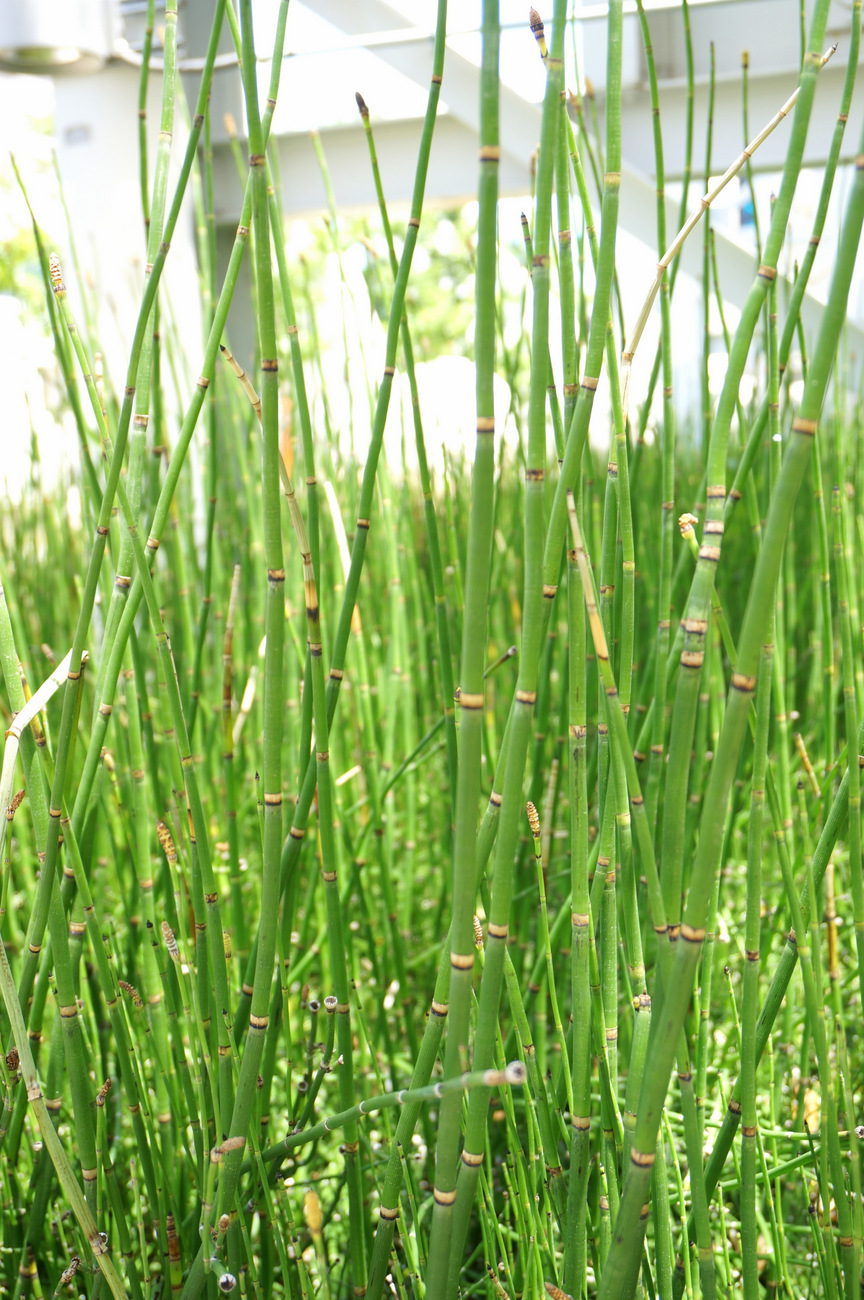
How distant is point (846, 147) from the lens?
2.34m

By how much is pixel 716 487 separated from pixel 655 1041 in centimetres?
22

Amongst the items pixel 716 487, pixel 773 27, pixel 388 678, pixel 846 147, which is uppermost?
pixel 773 27

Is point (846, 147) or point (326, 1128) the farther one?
point (846, 147)

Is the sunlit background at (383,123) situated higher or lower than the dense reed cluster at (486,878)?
higher

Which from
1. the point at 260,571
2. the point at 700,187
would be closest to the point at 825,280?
the point at 700,187

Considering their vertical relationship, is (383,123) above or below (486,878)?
above

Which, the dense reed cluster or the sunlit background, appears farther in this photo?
the sunlit background

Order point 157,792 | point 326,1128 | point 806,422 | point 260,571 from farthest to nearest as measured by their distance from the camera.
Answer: point 260,571
point 157,792
point 326,1128
point 806,422

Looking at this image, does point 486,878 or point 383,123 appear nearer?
point 486,878

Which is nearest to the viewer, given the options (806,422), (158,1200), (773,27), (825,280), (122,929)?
(806,422)

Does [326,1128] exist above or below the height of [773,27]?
below

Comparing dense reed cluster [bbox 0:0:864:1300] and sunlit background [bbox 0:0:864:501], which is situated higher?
sunlit background [bbox 0:0:864:501]

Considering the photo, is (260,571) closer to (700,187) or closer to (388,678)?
(388,678)

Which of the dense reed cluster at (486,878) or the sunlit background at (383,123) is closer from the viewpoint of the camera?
the dense reed cluster at (486,878)
